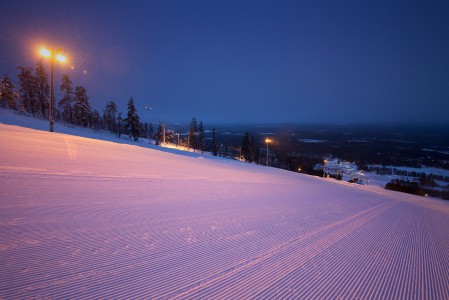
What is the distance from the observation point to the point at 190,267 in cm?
281

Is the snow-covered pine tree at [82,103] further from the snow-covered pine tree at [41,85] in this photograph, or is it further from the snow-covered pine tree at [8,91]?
the snow-covered pine tree at [8,91]

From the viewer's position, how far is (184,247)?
3.24m

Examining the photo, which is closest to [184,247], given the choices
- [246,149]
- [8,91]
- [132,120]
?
[132,120]

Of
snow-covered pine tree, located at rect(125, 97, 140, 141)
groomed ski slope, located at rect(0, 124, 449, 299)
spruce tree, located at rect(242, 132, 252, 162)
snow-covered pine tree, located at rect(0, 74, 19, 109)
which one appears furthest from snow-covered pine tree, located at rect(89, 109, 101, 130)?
groomed ski slope, located at rect(0, 124, 449, 299)

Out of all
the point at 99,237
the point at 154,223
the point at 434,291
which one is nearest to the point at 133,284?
the point at 99,237

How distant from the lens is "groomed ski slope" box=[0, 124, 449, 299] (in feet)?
7.88

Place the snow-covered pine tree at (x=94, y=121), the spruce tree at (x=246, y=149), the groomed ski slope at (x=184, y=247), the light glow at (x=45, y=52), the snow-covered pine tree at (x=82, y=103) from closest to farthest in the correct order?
1. the groomed ski slope at (x=184, y=247)
2. the light glow at (x=45, y=52)
3. the snow-covered pine tree at (x=82, y=103)
4. the spruce tree at (x=246, y=149)
5. the snow-covered pine tree at (x=94, y=121)

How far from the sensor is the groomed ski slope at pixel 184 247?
2402 millimetres

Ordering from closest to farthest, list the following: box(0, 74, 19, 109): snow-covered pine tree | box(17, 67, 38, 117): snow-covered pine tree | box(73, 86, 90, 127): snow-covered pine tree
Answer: box(0, 74, 19, 109): snow-covered pine tree → box(17, 67, 38, 117): snow-covered pine tree → box(73, 86, 90, 127): snow-covered pine tree

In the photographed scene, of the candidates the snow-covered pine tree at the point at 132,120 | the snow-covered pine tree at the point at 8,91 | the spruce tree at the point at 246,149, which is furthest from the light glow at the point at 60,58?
the spruce tree at the point at 246,149

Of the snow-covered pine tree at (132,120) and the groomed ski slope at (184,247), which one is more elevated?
the snow-covered pine tree at (132,120)

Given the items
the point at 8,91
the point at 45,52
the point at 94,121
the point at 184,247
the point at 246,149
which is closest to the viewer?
the point at 184,247

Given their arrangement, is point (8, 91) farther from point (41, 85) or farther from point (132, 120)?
point (132, 120)

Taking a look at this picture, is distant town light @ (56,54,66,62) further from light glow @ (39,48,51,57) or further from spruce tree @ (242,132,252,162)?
spruce tree @ (242,132,252,162)
